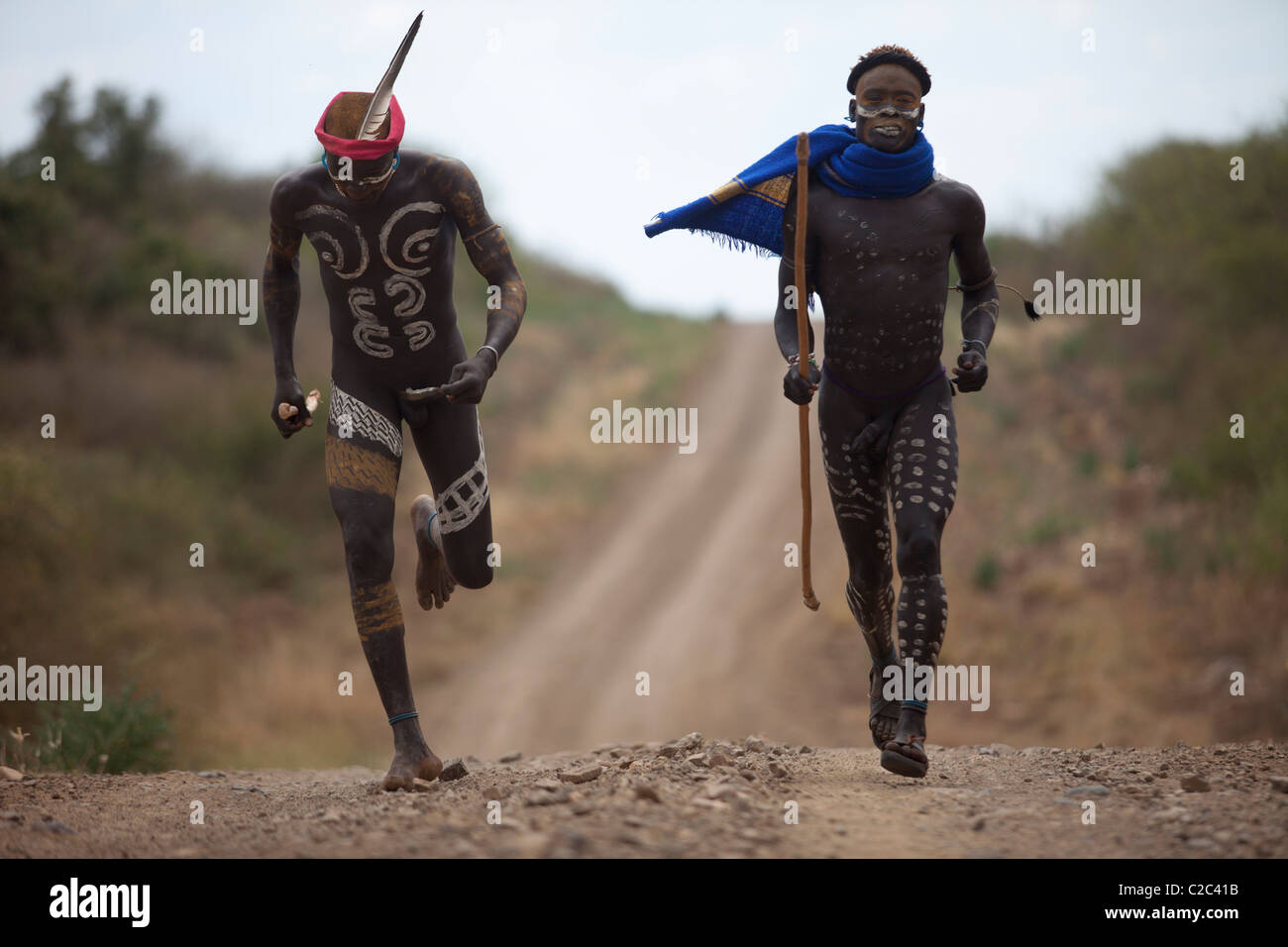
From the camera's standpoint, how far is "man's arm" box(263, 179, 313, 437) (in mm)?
5441

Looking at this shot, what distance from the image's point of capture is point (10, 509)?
469 inches

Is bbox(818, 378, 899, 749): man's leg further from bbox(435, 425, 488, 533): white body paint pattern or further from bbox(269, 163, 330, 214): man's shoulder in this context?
bbox(269, 163, 330, 214): man's shoulder

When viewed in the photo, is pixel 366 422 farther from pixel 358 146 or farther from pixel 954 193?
pixel 954 193

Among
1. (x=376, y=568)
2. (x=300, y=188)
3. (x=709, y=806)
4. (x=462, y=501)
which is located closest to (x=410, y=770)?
(x=376, y=568)

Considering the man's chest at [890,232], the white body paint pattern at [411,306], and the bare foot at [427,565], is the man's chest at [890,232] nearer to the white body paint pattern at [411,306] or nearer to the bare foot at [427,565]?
the white body paint pattern at [411,306]

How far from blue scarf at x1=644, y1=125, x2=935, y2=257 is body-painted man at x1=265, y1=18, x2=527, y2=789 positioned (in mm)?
1009

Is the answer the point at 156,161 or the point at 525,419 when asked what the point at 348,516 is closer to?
the point at 525,419

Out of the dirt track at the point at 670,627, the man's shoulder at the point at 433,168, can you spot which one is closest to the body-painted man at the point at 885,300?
the man's shoulder at the point at 433,168

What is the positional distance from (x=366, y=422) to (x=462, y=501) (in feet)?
2.09

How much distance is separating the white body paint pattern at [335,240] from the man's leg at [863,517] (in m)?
2.30

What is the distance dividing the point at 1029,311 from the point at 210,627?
12249mm

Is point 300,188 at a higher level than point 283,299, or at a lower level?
higher

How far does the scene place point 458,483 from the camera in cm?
564
